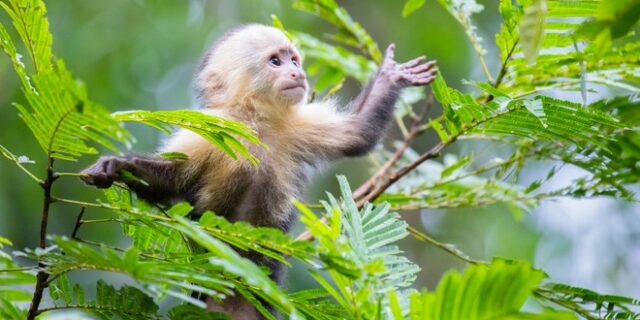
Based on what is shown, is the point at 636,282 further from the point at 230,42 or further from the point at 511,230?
the point at 230,42

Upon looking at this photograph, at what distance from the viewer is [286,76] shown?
4.89 meters

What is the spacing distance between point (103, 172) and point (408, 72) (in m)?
2.04

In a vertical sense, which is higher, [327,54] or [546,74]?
[327,54]

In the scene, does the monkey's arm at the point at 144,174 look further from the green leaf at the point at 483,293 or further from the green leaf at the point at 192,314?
the green leaf at the point at 483,293

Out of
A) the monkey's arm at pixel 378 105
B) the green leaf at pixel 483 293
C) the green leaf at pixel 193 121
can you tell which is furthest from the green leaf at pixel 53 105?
the monkey's arm at pixel 378 105

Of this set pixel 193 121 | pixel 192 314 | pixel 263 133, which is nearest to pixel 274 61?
pixel 263 133

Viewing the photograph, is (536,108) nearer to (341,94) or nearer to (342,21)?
(342,21)

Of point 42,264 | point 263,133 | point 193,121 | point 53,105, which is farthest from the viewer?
point 263,133

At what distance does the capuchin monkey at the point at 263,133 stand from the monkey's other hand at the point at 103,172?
121 millimetres

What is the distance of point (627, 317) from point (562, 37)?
1.18 metres

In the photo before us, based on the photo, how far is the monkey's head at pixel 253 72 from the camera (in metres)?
4.84

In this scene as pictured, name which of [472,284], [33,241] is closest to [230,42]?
[472,284]

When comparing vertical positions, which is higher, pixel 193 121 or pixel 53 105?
pixel 193 121

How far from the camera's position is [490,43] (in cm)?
1234
